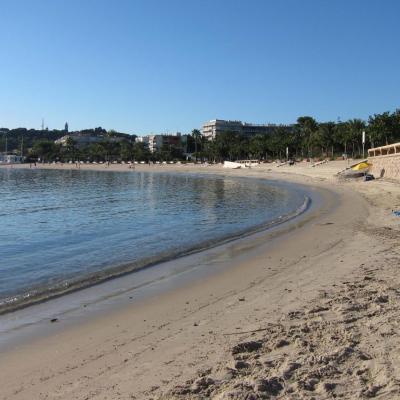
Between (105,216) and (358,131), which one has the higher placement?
(358,131)

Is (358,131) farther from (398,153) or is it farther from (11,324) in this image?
(11,324)

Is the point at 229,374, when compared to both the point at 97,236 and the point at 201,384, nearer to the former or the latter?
the point at 201,384

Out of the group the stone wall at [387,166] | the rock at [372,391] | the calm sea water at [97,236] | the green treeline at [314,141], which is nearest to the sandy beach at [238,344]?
the rock at [372,391]

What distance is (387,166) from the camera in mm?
47031

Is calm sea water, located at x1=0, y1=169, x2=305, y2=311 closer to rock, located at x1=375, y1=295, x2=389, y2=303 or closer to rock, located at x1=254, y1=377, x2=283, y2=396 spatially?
rock, located at x1=254, y1=377, x2=283, y2=396

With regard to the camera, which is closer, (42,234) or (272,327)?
(272,327)

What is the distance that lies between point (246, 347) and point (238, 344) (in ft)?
0.51

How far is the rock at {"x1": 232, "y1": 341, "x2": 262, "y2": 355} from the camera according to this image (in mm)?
5957

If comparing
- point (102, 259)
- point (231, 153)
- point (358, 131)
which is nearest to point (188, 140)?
point (231, 153)

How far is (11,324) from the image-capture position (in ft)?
26.8

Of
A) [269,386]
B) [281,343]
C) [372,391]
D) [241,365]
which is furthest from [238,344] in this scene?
[372,391]

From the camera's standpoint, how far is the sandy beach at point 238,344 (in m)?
4.97

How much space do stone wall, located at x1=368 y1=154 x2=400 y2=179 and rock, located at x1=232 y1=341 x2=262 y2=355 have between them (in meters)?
40.3

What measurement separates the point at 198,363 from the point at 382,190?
33.8 meters
